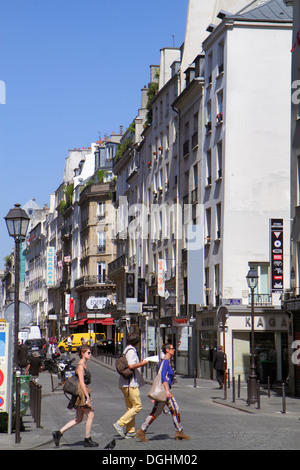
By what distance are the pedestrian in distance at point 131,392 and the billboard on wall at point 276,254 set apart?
60.1 ft

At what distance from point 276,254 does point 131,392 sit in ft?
62.7

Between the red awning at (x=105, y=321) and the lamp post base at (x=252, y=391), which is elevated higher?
the red awning at (x=105, y=321)

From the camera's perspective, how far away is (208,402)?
25938 millimetres

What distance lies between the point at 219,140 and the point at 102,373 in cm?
1391

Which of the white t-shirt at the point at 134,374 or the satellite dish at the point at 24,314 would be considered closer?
the white t-shirt at the point at 134,374

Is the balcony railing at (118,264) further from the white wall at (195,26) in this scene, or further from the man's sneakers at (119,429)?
the man's sneakers at (119,429)

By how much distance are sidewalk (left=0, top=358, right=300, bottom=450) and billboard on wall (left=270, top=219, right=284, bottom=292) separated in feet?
13.5

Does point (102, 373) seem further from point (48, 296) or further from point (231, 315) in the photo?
point (48, 296)

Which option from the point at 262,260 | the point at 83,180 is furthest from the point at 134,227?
the point at 83,180

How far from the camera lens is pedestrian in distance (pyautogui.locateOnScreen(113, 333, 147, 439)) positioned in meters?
14.5

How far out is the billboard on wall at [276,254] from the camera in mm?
32434

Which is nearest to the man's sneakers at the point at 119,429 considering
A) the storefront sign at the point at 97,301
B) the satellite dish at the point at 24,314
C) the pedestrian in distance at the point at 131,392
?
the pedestrian in distance at the point at 131,392

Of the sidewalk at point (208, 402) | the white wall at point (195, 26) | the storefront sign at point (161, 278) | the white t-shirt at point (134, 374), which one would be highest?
the white wall at point (195, 26)

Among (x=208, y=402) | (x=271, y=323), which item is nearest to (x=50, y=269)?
(x=271, y=323)
